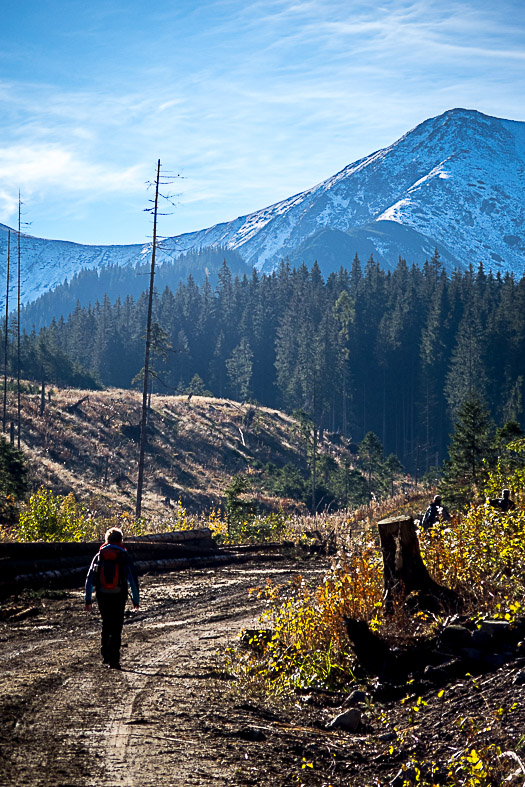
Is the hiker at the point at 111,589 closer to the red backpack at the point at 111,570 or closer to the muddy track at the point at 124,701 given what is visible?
the red backpack at the point at 111,570

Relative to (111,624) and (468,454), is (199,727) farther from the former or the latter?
(468,454)

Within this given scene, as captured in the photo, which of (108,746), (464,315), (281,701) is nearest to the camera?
(108,746)

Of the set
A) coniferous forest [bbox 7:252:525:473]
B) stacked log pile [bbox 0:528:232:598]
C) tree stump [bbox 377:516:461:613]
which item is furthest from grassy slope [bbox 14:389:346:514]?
tree stump [bbox 377:516:461:613]

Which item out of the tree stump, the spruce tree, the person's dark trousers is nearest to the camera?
the tree stump

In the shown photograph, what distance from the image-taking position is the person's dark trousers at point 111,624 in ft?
27.1

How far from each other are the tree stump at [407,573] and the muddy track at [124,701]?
2.13 metres

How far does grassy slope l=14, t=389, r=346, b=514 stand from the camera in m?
47.8

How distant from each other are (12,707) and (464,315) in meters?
Result: 88.9

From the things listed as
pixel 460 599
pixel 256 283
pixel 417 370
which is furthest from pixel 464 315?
pixel 460 599

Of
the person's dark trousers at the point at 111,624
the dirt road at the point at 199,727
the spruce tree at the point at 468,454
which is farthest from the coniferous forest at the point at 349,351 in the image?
the dirt road at the point at 199,727

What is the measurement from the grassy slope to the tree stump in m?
32.8

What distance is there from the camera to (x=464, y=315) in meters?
90.2

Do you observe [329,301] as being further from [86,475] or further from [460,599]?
[460,599]

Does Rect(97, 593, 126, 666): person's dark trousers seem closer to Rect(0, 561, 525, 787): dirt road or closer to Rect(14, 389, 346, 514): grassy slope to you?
Rect(0, 561, 525, 787): dirt road
